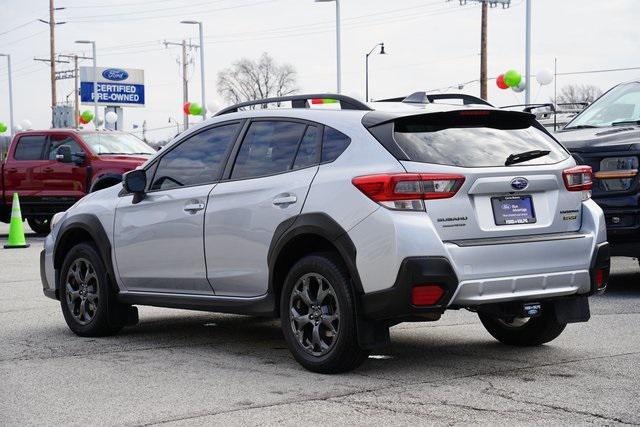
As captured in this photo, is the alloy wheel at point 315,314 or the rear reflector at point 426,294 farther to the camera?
the alloy wheel at point 315,314

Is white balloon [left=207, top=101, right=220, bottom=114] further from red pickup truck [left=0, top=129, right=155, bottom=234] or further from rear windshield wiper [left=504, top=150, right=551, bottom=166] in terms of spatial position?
rear windshield wiper [left=504, top=150, right=551, bottom=166]

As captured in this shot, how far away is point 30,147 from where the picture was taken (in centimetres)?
2216

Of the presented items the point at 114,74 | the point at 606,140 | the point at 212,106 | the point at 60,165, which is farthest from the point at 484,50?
the point at 114,74

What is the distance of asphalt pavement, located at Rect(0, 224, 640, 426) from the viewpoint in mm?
5688

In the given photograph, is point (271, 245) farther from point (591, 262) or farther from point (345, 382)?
point (591, 262)

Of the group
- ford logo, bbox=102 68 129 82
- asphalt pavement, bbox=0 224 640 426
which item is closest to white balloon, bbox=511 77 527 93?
asphalt pavement, bbox=0 224 640 426

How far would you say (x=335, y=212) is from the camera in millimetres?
6602

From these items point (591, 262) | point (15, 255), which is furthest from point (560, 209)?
point (15, 255)

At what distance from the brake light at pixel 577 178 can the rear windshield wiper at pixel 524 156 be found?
0.60 feet

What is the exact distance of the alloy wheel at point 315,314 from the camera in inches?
264

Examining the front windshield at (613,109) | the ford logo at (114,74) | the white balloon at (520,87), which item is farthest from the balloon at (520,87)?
the ford logo at (114,74)

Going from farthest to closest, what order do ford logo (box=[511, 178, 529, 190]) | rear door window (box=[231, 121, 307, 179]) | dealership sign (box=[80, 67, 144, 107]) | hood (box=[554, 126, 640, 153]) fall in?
dealership sign (box=[80, 67, 144, 107])
hood (box=[554, 126, 640, 153])
rear door window (box=[231, 121, 307, 179])
ford logo (box=[511, 178, 529, 190])

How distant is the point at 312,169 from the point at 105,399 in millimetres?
1904

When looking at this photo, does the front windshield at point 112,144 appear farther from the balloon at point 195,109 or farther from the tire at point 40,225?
the balloon at point 195,109
